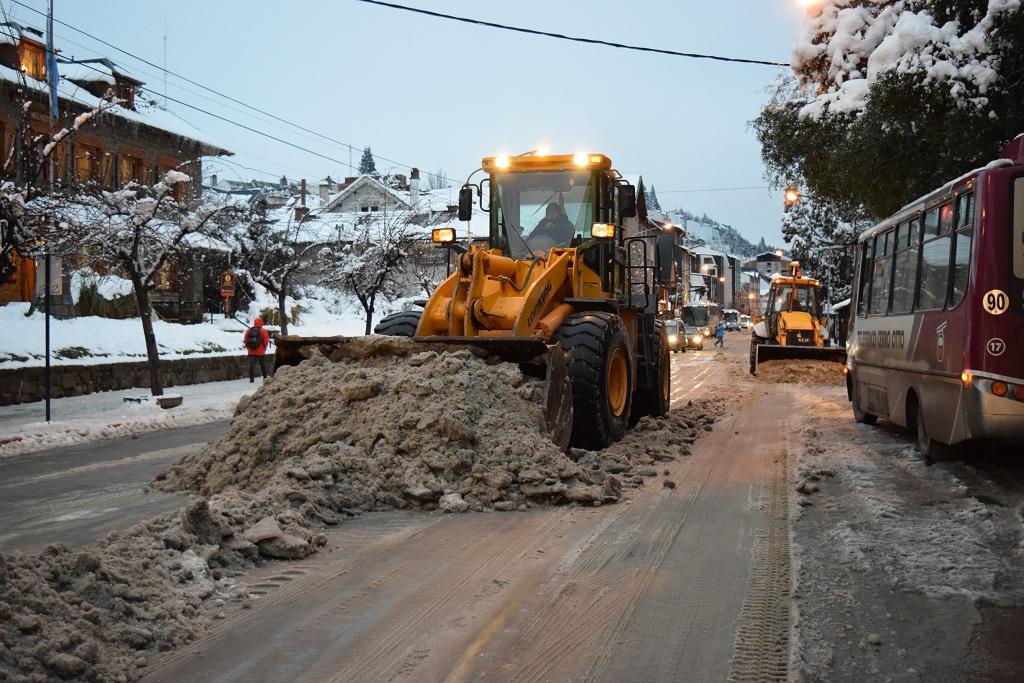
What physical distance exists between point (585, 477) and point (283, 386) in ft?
10.7

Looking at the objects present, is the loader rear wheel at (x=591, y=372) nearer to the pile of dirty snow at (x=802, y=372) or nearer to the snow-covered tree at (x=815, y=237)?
the pile of dirty snow at (x=802, y=372)

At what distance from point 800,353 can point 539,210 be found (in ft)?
46.7

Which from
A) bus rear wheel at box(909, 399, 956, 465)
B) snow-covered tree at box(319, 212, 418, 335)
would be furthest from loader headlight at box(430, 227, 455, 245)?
snow-covered tree at box(319, 212, 418, 335)

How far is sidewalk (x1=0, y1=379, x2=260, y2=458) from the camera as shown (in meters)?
13.7

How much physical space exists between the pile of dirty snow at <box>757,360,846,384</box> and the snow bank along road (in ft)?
54.1

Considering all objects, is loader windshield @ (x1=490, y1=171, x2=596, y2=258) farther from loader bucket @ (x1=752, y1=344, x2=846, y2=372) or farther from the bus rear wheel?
loader bucket @ (x1=752, y1=344, x2=846, y2=372)

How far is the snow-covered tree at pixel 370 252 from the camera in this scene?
1121 inches

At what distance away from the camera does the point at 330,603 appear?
5457mm

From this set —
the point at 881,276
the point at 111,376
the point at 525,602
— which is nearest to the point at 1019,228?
the point at 881,276

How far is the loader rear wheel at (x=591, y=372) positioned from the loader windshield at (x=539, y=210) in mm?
1516

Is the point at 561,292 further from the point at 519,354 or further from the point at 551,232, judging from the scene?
the point at 519,354

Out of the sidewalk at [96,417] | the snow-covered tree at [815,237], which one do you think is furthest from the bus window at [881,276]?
the snow-covered tree at [815,237]

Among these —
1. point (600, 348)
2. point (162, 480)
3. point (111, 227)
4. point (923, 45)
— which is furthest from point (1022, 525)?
point (111, 227)

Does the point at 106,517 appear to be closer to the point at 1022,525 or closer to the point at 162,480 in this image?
the point at 162,480
